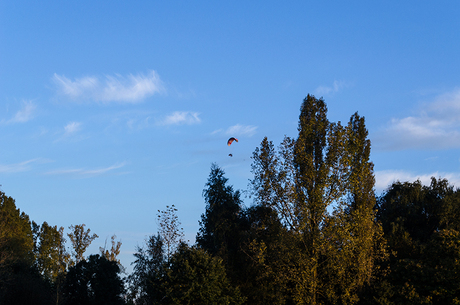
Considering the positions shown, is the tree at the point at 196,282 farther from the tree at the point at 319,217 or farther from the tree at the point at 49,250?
the tree at the point at 49,250

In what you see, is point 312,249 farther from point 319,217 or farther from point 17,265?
point 17,265

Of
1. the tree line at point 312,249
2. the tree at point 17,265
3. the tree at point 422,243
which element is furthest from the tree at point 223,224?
the tree at point 17,265

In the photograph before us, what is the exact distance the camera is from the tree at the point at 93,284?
46.5 meters

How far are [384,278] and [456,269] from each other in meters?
5.60

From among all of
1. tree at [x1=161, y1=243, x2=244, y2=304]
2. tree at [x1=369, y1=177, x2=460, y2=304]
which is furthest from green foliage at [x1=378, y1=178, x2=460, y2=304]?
tree at [x1=161, y1=243, x2=244, y2=304]

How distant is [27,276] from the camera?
4984 centimetres

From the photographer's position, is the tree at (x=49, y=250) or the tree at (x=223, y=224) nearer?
the tree at (x=223, y=224)

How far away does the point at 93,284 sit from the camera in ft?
154

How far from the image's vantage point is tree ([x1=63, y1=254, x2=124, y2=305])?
46.5m

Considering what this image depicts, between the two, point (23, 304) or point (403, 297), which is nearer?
point (403, 297)

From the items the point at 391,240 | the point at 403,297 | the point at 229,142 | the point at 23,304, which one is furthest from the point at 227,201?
the point at 23,304

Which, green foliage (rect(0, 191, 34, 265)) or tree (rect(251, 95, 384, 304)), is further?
green foliage (rect(0, 191, 34, 265))

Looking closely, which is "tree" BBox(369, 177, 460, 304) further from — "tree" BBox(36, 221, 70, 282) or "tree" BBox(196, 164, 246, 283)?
"tree" BBox(36, 221, 70, 282)

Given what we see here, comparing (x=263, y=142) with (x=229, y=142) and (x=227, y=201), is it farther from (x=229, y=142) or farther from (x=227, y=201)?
(x=227, y=201)
